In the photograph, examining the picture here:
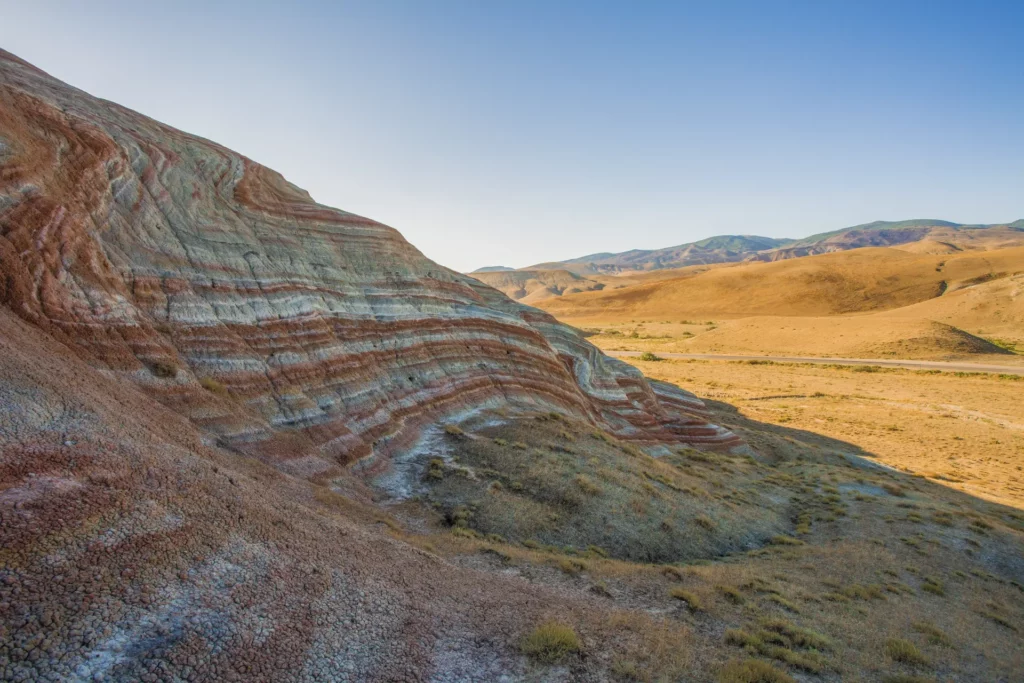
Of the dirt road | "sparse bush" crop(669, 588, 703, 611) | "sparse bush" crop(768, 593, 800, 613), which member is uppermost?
"sparse bush" crop(669, 588, 703, 611)

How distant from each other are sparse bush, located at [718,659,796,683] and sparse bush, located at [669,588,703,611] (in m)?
2.23

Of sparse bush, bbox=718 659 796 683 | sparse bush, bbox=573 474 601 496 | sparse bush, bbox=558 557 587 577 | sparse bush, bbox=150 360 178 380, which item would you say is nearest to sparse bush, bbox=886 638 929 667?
sparse bush, bbox=718 659 796 683

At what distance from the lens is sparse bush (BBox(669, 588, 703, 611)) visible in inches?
420

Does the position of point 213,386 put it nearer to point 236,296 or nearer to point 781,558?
point 236,296

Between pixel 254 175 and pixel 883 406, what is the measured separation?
181 ft

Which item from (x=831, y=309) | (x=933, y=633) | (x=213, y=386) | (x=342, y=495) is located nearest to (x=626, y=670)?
(x=342, y=495)

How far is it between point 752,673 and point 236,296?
16035 millimetres

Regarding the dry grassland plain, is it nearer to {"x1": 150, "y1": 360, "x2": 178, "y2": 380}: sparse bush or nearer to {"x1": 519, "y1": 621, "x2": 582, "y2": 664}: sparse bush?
{"x1": 519, "y1": 621, "x2": 582, "y2": 664}: sparse bush

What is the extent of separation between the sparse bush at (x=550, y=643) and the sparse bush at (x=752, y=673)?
2.37 meters

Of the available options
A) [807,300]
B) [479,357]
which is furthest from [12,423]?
[807,300]

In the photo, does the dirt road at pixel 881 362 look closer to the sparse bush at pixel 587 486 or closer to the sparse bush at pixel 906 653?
the sparse bush at pixel 587 486

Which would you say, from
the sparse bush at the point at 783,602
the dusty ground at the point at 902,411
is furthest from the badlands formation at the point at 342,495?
the dusty ground at the point at 902,411

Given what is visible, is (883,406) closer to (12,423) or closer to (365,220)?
(365,220)

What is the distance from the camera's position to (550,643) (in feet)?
24.6
